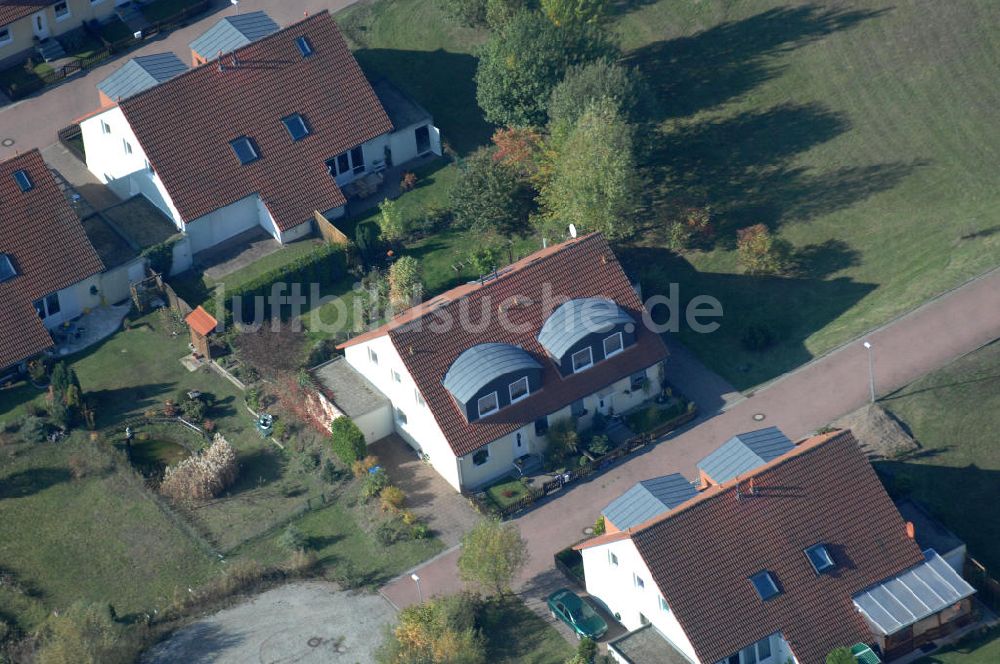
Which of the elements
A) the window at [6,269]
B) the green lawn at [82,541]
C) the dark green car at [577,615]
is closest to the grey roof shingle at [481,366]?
the dark green car at [577,615]

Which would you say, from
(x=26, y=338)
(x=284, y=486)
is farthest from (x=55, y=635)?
(x=26, y=338)

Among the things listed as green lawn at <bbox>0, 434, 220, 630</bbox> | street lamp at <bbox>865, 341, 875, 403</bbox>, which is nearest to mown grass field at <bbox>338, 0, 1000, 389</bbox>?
street lamp at <bbox>865, 341, 875, 403</bbox>

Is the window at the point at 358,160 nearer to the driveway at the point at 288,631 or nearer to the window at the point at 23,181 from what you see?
the window at the point at 23,181

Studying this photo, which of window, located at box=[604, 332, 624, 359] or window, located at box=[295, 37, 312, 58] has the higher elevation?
window, located at box=[295, 37, 312, 58]

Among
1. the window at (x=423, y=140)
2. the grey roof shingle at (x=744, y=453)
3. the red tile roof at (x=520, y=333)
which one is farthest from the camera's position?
the window at (x=423, y=140)

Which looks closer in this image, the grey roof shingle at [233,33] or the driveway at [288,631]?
the driveway at [288,631]

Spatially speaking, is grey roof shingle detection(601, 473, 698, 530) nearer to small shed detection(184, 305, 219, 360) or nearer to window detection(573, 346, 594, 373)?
window detection(573, 346, 594, 373)

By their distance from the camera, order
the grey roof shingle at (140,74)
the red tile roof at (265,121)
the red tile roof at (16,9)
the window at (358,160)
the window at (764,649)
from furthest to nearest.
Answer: the red tile roof at (16,9), the window at (358,160), the grey roof shingle at (140,74), the red tile roof at (265,121), the window at (764,649)
